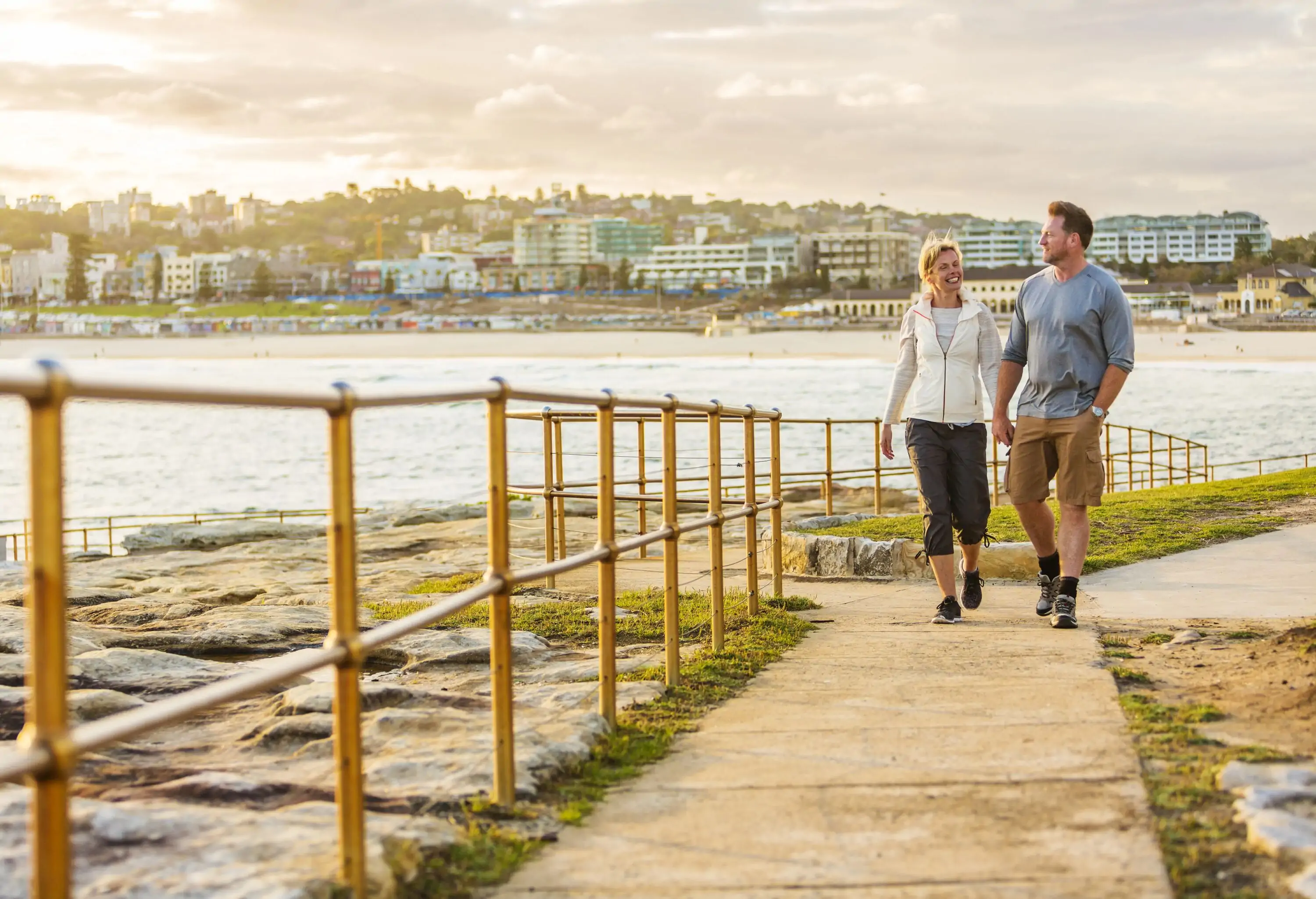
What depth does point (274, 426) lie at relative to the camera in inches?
3088

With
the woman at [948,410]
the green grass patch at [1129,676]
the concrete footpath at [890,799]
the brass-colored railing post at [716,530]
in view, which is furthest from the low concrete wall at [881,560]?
the green grass patch at [1129,676]

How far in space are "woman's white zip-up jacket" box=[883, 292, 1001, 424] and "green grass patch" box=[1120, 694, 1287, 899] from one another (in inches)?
89.6

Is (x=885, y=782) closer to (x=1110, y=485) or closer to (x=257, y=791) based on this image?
(x=257, y=791)

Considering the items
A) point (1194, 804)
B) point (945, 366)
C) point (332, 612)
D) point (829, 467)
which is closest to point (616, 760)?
point (332, 612)

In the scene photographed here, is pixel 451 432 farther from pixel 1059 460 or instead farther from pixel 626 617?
pixel 1059 460

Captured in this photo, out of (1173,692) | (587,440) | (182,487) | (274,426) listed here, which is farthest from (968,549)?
(274,426)

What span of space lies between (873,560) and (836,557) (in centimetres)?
23

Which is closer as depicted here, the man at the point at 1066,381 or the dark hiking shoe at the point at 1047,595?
the man at the point at 1066,381

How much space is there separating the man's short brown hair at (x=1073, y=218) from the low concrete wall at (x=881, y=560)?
255cm

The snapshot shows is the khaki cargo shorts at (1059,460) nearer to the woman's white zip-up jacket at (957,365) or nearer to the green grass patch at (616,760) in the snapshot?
the woman's white zip-up jacket at (957,365)

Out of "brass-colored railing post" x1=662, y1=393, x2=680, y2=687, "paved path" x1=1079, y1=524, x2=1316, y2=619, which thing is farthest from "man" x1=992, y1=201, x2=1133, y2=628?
"brass-colored railing post" x1=662, y1=393, x2=680, y2=687

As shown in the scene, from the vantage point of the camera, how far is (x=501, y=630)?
12.9ft

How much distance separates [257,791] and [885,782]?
1601 millimetres

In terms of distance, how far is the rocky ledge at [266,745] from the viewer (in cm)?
309
